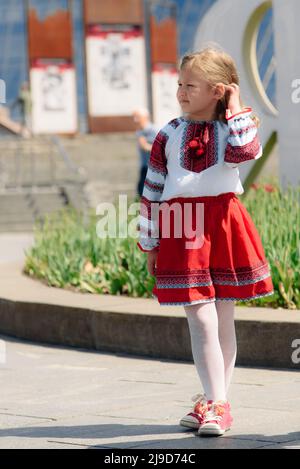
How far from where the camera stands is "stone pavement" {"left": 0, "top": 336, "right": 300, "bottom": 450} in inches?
197

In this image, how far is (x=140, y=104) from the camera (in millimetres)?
37625

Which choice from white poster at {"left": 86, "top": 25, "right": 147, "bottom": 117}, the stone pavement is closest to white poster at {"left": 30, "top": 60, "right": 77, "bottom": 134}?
white poster at {"left": 86, "top": 25, "right": 147, "bottom": 117}

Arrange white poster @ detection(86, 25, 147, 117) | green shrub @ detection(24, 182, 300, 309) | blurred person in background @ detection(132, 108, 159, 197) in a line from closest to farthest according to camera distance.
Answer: green shrub @ detection(24, 182, 300, 309), blurred person in background @ detection(132, 108, 159, 197), white poster @ detection(86, 25, 147, 117)

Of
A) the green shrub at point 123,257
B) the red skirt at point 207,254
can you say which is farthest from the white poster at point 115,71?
the red skirt at point 207,254

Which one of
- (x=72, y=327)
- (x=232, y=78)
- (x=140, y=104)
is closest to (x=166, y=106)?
(x=140, y=104)

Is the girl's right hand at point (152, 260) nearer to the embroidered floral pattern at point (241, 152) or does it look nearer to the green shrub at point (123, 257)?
the embroidered floral pattern at point (241, 152)

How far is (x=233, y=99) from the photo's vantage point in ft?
17.2

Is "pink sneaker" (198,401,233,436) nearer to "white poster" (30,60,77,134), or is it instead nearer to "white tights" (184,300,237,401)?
"white tights" (184,300,237,401)

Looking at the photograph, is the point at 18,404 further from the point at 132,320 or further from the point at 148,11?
the point at 148,11

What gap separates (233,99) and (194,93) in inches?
6.3

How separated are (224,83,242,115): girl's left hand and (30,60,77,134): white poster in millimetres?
31843

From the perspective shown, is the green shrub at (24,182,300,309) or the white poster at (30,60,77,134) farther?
the white poster at (30,60,77,134)

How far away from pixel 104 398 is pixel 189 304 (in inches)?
46.1

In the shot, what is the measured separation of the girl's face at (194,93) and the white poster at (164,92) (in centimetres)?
3385
